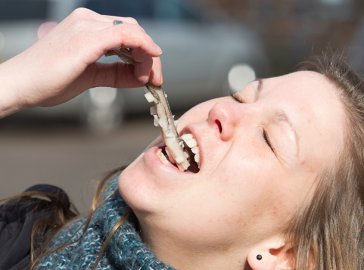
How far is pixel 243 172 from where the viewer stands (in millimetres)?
2311

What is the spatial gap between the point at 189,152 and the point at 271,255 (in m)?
0.44

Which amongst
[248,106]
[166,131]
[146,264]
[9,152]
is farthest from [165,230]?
[9,152]

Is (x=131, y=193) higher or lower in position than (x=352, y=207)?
higher

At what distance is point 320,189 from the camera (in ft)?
8.00

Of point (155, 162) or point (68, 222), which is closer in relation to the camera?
point (155, 162)

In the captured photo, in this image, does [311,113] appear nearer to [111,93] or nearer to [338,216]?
[338,216]

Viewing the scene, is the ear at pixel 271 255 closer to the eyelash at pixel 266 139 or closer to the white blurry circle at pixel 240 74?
the eyelash at pixel 266 139

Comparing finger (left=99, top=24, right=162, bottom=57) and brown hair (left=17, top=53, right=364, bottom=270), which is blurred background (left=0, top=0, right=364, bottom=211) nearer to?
brown hair (left=17, top=53, right=364, bottom=270)

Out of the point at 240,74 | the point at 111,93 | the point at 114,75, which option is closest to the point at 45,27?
the point at 111,93

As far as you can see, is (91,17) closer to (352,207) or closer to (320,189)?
(320,189)

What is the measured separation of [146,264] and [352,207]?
75 centimetres

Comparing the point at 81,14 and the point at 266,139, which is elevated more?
the point at 81,14

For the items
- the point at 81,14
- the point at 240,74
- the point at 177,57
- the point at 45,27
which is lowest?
the point at 240,74

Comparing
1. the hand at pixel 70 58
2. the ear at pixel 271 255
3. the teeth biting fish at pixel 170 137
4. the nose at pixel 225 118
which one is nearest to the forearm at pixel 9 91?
the hand at pixel 70 58
